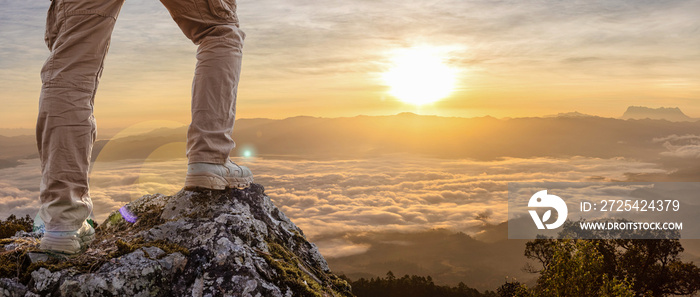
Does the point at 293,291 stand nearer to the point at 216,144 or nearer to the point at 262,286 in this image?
the point at 262,286

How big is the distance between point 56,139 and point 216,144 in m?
Result: 1.28

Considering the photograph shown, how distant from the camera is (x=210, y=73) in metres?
4.45

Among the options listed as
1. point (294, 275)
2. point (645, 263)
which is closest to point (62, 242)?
point (294, 275)

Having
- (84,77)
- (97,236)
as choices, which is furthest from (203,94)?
(97,236)

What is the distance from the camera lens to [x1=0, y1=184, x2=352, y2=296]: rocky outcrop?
11.9 feet

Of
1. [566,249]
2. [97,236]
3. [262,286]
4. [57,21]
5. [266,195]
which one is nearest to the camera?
[262,286]

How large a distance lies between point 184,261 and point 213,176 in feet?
3.07

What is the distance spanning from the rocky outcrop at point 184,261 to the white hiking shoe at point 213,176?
0.46 ft

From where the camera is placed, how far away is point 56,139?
3912mm

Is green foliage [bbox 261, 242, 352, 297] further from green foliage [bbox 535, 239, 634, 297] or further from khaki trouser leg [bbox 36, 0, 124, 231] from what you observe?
green foliage [bbox 535, 239, 634, 297]

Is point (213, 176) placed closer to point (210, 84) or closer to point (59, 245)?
point (210, 84)

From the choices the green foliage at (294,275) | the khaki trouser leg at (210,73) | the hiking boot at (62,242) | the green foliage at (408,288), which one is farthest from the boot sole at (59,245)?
the green foliage at (408,288)

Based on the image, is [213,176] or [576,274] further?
[576,274]

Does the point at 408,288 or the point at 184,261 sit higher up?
the point at 184,261
